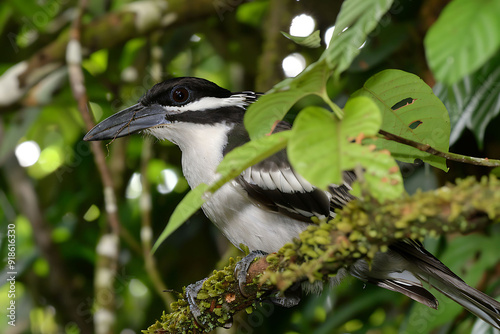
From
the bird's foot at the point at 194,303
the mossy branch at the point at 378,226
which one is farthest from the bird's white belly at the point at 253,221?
the mossy branch at the point at 378,226

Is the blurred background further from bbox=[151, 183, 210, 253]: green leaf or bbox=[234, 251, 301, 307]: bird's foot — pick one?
bbox=[151, 183, 210, 253]: green leaf

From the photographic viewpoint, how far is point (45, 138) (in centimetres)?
421

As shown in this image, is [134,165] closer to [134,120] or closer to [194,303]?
[134,120]

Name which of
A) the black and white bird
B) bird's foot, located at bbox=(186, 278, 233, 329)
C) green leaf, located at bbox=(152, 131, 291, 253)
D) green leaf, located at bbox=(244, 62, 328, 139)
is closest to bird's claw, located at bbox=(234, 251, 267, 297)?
bird's foot, located at bbox=(186, 278, 233, 329)

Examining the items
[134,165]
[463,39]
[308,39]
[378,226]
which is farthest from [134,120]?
Answer: [134,165]

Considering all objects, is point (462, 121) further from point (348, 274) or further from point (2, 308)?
point (2, 308)

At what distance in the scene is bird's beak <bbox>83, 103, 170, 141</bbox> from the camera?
2215 millimetres

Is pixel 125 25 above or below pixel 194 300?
above

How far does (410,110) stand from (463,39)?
0.47m

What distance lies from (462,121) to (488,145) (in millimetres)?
966

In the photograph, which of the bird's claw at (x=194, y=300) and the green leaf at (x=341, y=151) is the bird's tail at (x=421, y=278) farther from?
the green leaf at (x=341, y=151)

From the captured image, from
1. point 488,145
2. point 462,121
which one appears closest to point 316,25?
point 488,145

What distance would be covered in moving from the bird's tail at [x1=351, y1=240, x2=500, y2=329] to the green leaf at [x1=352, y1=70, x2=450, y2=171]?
70 cm

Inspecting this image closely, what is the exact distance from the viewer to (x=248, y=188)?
212cm
